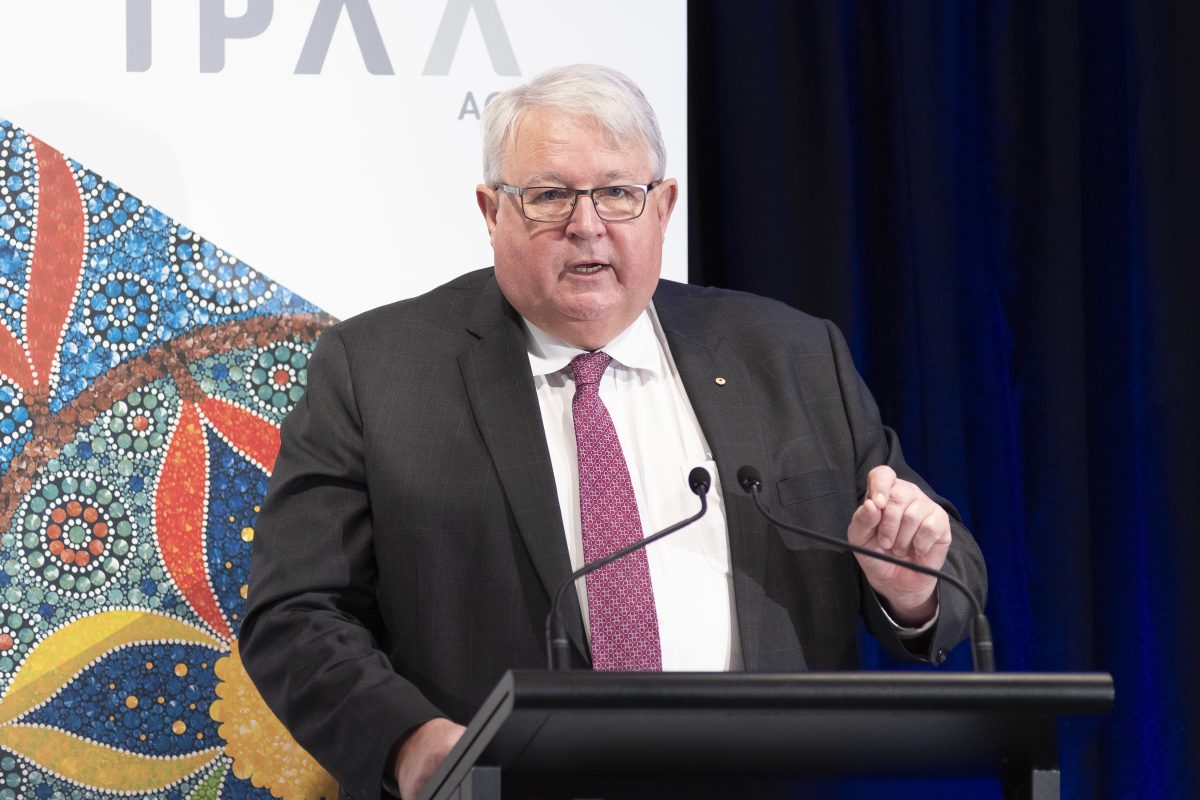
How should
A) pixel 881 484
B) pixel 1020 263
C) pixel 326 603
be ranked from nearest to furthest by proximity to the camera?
pixel 881 484 < pixel 326 603 < pixel 1020 263

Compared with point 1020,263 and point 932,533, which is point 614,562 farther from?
point 1020,263

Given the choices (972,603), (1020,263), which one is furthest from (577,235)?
(1020,263)

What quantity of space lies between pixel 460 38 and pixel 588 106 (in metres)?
0.53

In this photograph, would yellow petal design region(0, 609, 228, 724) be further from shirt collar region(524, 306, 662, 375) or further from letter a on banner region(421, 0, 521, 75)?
letter a on banner region(421, 0, 521, 75)

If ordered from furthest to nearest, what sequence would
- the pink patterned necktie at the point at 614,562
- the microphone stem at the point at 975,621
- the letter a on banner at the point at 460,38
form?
the letter a on banner at the point at 460,38 → the pink patterned necktie at the point at 614,562 → the microphone stem at the point at 975,621

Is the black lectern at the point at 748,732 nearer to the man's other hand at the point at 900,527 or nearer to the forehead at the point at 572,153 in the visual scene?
the man's other hand at the point at 900,527

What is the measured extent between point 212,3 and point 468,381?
905 mm

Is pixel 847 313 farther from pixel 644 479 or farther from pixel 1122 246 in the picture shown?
pixel 644 479

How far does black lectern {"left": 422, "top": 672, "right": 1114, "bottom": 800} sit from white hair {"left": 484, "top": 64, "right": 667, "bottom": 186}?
1099mm

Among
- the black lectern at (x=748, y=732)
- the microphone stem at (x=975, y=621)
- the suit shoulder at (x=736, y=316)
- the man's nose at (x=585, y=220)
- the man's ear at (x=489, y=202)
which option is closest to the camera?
the black lectern at (x=748, y=732)

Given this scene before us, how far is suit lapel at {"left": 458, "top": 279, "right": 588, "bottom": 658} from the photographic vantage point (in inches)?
85.8

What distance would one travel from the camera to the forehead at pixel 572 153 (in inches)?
90.3

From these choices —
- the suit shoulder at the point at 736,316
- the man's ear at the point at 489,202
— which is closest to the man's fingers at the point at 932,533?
the suit shoulder at the point at 736,316

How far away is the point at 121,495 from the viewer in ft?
8.66
